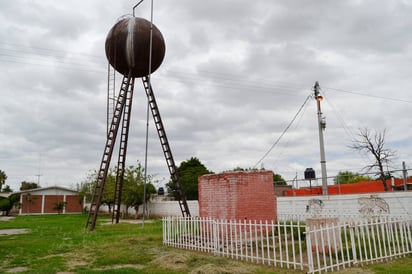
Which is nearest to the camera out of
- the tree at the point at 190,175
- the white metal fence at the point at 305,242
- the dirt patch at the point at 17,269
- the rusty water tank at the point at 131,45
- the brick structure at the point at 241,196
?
the white metal fence at the point at 305,242

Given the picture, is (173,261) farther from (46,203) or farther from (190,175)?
(46,203)

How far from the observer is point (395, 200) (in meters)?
12.7

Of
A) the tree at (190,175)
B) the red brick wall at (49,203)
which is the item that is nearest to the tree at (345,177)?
the tree at (190,175)

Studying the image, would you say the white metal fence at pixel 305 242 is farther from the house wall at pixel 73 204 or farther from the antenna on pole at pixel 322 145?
the house wall at pixel 73 204

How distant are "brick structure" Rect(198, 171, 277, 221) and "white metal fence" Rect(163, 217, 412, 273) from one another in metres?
0.82

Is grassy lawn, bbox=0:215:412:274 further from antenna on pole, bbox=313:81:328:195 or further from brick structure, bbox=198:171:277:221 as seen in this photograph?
antenna on pole, bbox=313:81:328:195

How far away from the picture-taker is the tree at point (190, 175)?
135ft

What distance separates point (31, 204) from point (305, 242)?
41392 mm

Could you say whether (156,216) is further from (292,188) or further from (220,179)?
(220,179)

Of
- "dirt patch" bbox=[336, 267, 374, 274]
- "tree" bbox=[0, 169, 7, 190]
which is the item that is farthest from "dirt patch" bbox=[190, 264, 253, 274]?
"tree" bbox=[0, 169, 7, 190]

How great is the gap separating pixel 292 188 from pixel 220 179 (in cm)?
971

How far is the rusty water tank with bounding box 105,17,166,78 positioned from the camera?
17016mm

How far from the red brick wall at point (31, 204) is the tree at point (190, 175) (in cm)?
1681

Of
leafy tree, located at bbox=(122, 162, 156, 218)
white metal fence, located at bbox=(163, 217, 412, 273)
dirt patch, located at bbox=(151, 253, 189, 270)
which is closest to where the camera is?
white metal fence, located at bbox=(163, 217, 412, 273)
